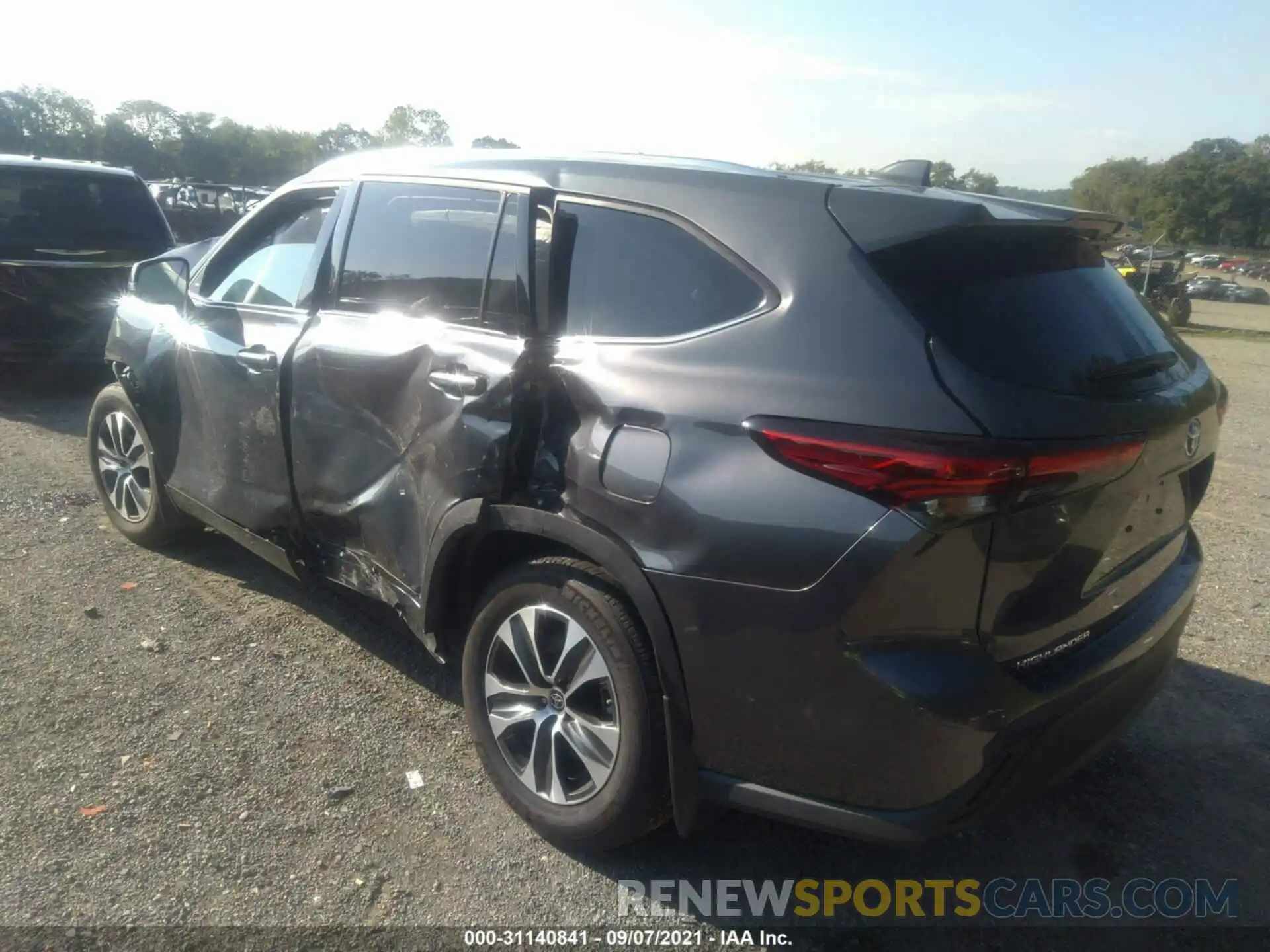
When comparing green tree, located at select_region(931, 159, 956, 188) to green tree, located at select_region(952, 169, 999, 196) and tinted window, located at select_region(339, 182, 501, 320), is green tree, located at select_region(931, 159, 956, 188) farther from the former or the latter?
tinted window, located at select_region(339, 182, 501, 320)

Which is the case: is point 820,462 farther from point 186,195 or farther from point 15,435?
point 186,195

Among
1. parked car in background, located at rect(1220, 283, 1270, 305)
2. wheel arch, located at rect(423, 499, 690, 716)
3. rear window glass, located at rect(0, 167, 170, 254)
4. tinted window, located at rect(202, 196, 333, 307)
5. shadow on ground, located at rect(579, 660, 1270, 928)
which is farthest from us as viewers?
parked car in background, located at rect(1220, 283, 1270, 305)

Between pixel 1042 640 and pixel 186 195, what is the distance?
2815cm

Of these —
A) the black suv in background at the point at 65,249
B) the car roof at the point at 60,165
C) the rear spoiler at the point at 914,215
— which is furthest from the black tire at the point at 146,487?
the car roof at the point at 60,165

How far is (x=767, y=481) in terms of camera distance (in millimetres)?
2264

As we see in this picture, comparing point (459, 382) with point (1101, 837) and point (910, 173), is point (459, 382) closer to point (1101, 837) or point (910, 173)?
point (910, 173)

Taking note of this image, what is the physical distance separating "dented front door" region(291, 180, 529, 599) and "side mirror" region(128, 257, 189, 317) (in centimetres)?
144

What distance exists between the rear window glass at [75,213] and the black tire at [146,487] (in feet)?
13.5

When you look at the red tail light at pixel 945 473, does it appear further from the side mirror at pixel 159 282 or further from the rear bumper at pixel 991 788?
the side mirror at pixel 159 282

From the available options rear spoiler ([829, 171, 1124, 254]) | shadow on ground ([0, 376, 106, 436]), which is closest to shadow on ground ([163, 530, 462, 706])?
rear spoiler ([829, 171, 1124, 254])

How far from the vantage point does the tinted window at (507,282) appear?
2.96 metres

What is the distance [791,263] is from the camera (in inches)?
95.3

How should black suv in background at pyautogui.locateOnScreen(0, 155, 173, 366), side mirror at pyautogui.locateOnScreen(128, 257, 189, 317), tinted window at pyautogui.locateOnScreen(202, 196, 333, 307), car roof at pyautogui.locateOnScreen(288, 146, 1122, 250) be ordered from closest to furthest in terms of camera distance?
1. car roof at pyautogui.locateOnScreen(288, 146, 1122, 250)
2. tinted window at pyautogui.locateOnScreen(202, 196, 333, 307)
3. side mirror at pyautogui.locateOnScreen(128, 257, 189, 317)
4. black suv in background at pyautogui.locateOnScreen(0, 155, 173, 366)

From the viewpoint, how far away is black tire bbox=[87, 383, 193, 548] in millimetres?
4746
